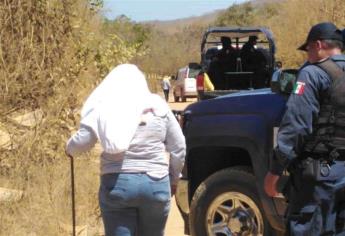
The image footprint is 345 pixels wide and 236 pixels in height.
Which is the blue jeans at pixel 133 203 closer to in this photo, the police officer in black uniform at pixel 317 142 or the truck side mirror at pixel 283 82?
the police officer in black uniform at pixel 317 142

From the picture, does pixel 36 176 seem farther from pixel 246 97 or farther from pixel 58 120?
pixel 246 97

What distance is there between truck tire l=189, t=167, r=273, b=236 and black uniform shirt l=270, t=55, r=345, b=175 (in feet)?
5.09

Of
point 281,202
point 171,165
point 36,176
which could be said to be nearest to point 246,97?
point 281,202

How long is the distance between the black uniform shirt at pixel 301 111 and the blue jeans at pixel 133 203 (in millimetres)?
738

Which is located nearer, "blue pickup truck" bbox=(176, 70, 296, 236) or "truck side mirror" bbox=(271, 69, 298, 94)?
"truck side mirror" bbox=(271, 69, 298, 94)

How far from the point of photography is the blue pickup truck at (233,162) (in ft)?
18.0

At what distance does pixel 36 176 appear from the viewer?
6910 mm

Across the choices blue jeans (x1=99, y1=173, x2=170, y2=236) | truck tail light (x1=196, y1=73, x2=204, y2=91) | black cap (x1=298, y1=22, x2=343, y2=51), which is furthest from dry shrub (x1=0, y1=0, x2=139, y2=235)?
truck tail light (x1=196, y1=73, x2=204, y2=91)

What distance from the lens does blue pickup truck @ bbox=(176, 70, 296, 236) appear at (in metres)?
5.48

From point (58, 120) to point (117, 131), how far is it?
3841 millimetres

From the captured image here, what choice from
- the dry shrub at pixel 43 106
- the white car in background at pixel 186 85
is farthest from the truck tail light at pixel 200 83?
the white car in background at pixel 186 85

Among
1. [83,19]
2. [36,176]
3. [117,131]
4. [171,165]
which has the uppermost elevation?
[83,19]

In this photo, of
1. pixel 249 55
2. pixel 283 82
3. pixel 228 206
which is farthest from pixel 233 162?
pixel 249 55

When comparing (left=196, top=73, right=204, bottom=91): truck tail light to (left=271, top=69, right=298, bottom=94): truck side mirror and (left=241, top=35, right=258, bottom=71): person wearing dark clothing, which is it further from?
(left=271, top=69, right=298, bottom=94): truck side mirror
